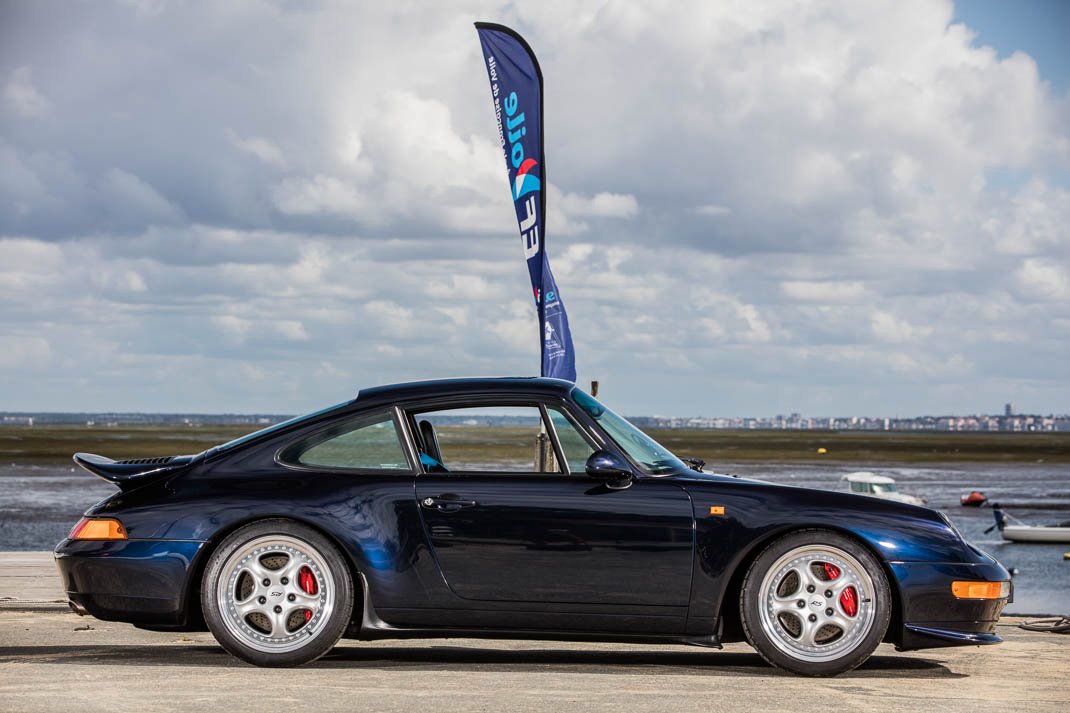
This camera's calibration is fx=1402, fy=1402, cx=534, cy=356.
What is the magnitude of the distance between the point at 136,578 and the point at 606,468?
2300 millimetres

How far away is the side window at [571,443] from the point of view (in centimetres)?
671

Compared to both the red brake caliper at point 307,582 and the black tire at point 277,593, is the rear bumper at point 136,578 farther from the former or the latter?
the red brake caliper at point 307,582

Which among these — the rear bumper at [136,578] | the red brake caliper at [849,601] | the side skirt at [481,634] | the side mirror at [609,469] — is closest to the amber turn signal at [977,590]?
the red brake caliper at [849,601]

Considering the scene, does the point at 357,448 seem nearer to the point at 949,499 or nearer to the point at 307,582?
the point at 307,582

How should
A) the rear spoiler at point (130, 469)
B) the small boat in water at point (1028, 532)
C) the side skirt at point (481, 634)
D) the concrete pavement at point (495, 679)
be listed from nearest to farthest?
the concrete pavement at point (495, 679) < the side skirt at point (481, 634) < the rear spoiler at point (130, 469) < the small boat in water at point (1028, 532)

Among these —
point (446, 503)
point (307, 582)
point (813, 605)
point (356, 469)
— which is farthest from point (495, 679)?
point (813, 605)

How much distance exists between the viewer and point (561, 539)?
6535mm

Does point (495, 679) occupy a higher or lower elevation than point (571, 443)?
lower

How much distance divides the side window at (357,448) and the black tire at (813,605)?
5.90 ft

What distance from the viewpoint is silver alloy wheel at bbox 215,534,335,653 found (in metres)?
6.60

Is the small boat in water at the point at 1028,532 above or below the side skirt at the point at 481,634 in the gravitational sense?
above

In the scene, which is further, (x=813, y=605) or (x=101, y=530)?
(x=101, y=530)

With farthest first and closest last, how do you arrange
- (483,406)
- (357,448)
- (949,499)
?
1. (949,499)
2. (483,406)
3. (357,448)

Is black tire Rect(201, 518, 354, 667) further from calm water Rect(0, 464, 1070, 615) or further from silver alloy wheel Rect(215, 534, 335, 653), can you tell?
calm water Rect(0, 464, 1070, 615)
